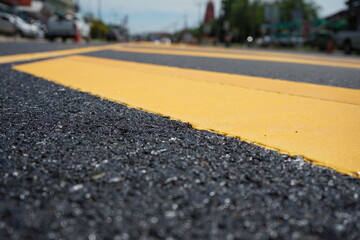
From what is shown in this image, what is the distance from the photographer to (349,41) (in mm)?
16625

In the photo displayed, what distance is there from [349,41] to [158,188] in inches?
709

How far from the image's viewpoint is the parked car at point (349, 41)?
53.3ft

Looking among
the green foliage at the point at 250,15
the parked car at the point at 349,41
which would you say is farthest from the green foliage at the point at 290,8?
the parked car at the point at 349,41

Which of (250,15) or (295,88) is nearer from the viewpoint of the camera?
(295,88)

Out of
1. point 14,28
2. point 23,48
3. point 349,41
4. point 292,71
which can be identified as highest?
point 14,28

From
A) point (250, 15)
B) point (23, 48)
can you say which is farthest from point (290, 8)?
point (23, 48)

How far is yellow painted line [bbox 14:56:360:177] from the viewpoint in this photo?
162 cm

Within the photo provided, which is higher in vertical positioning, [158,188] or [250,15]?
[250,15]

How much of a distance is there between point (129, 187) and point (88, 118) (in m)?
0.98

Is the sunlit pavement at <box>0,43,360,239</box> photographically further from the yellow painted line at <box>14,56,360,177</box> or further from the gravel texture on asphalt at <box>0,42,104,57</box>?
the gravel texture on asphalt at <box>0,42,104,57</box>

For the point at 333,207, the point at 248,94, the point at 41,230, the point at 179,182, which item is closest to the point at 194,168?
the point at 179,182

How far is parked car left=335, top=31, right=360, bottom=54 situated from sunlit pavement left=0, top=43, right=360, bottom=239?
616 inches

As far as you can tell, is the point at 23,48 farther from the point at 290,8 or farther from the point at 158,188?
the point at 290,8

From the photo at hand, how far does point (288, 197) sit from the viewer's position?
111cm
